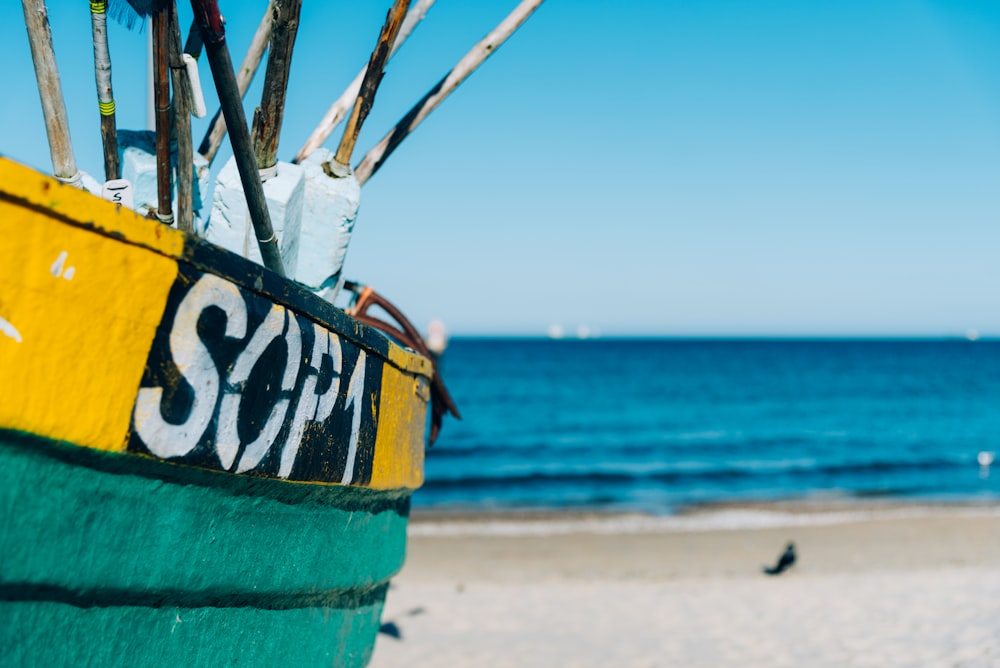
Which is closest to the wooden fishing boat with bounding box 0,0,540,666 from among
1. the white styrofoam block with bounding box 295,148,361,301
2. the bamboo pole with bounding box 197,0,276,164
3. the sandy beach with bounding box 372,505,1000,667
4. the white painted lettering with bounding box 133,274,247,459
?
the white painted lettering with bounding box 133,274,247,459

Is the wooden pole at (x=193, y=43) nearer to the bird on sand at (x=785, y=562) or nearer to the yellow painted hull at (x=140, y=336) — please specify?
the yellow painted hull at (x=140, y=336)

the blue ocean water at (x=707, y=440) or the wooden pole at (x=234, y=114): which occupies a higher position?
the blue ocean water at (x=707, y=440)

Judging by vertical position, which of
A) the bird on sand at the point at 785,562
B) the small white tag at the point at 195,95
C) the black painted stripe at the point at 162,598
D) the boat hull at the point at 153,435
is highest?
the small white tag at the point at 195,95

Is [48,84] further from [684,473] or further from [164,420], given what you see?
[684,473]

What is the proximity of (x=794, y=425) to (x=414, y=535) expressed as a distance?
24.5m

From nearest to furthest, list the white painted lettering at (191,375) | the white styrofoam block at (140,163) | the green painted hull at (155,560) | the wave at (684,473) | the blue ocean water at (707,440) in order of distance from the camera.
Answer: the green painted hull at (155,560)
the white painted lettering at (191,375)
the white styrofoam block at (140,163)
the blue ocean water at (707,440)
the wave at (684,473)

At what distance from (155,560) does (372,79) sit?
198 cm

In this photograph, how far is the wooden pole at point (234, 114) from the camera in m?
2.12

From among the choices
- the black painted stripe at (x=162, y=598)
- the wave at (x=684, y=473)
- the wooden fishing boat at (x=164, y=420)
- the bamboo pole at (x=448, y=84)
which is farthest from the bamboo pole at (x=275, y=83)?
the wave at (x=684, y=473)

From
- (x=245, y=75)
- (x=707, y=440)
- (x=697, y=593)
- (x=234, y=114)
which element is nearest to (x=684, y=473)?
(x=707, y=440)

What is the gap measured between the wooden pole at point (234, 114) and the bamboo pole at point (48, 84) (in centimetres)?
57

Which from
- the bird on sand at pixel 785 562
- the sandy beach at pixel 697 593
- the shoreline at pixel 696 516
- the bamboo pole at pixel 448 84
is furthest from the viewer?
the shoreline at pixel 696 516

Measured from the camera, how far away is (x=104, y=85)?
2.71 metres

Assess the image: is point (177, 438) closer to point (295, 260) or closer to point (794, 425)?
point (295, 260)
